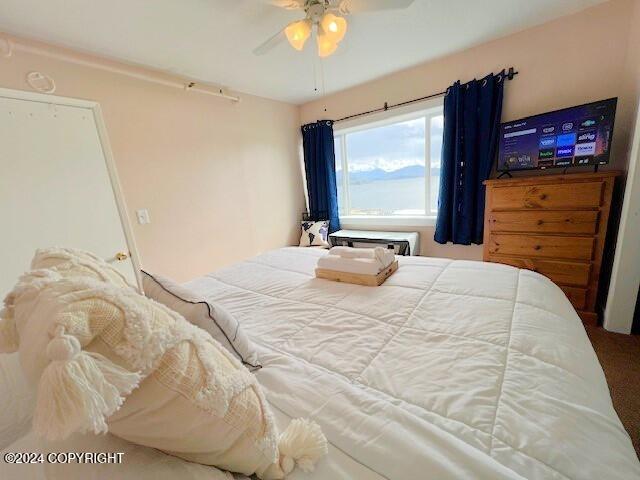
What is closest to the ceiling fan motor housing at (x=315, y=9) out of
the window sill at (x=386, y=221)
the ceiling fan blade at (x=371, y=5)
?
the ceiling fan blade at (x=371, y=5)

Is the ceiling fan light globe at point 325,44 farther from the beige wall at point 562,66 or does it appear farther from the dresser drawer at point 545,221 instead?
the dresser drawer at point 545,221

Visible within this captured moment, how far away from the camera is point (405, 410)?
674 mm

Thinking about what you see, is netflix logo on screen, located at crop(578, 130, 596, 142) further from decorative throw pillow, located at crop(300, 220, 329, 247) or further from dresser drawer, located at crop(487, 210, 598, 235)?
decorative throw pillow, located at crop(300, 220, 329, 247)

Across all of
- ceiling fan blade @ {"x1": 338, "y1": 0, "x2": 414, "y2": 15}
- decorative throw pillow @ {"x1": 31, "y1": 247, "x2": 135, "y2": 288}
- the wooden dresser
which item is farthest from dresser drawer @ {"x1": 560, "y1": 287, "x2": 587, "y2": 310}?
decorative throw pillow @ {"x1": 31, "y1": 247, "x2": 135, "y2": 288}

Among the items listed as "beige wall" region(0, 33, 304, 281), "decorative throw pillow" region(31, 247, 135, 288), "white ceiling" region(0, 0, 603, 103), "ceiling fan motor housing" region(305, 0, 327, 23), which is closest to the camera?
"decorative throw pillow" region(31, 247, 135, 288)

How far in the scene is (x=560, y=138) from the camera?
201cm

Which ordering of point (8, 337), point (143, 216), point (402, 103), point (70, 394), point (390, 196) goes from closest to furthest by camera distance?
1. point (70, 394)
2. point (8, 337)
3. point (143, 216)
4. point (402, 103)
5. point (390, 196)

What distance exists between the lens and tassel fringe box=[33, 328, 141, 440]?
32cm

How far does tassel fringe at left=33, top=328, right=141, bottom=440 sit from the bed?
0.74 ft

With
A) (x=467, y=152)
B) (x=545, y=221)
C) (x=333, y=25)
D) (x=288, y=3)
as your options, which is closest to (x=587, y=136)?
(x=545, y=221)

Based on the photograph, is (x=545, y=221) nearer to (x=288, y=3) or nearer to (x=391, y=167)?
(x=391, y=167)

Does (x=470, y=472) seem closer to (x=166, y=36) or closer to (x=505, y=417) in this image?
(x=505, y=417)

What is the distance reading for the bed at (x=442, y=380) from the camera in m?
0.55

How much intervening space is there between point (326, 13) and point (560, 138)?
1.96m
